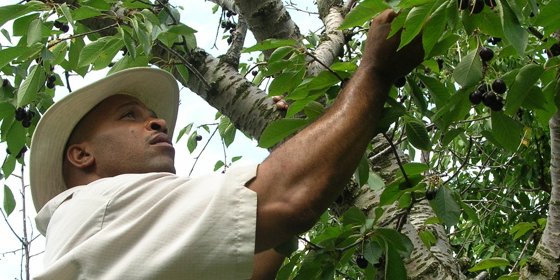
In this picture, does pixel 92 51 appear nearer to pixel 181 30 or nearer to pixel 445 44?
pixel 181 30

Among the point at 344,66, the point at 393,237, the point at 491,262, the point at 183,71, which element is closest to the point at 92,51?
the point at 183,71

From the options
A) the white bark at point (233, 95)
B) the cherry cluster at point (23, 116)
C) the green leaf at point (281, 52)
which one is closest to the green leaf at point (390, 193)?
the green leaf at point (281, 52)

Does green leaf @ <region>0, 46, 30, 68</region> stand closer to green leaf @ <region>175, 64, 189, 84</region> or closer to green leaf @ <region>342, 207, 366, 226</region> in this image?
green leaf @ <region>175, 64, 189, 84</region>

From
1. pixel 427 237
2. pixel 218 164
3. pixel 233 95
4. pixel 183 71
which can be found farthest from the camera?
pixel 218 164

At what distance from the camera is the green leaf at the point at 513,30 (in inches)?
54.1

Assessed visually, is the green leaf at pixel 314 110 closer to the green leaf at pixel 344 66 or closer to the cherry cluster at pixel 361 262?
the green leaf at pixel 344 66

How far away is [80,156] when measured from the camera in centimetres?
216

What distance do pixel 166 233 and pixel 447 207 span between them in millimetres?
807

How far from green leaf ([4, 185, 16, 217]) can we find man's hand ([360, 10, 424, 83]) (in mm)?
2245

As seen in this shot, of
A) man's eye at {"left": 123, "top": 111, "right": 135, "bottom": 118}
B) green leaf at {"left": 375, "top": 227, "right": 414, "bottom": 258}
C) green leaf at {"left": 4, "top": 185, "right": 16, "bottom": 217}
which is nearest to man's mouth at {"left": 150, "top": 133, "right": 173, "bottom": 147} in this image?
man's eye at {"left": 123, "top": 111, "right": 135, "bottom": 118}

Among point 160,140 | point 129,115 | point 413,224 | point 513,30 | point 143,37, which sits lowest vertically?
point 413,224

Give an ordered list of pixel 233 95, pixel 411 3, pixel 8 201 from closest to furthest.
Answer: pixel 411 3
pixel 233 95
pixel 8 201

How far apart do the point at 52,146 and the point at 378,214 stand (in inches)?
45.9

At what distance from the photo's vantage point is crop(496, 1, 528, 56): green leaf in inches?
54.1
